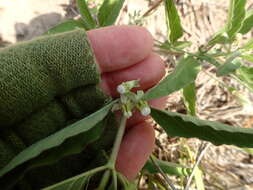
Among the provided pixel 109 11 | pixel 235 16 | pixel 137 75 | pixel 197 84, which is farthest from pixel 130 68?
pixel 197 84

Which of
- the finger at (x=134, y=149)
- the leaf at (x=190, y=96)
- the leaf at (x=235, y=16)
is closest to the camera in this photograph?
the leaf at (x=235, y=16)

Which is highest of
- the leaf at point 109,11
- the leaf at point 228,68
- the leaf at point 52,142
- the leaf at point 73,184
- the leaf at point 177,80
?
the leaf at point 109,11

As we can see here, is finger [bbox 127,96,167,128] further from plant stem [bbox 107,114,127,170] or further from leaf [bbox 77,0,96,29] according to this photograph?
leaf [bbox 77,0,96,29]

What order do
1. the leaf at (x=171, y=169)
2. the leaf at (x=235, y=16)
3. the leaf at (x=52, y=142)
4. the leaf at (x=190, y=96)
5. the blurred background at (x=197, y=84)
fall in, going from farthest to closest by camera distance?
the blurred background at (x=197, y=84) < the leaf at (x=171, y=169) < the leaf at (x=190, y=96) < the leaf at (x=235, y=16) < the leaf at (x=52, y=142)

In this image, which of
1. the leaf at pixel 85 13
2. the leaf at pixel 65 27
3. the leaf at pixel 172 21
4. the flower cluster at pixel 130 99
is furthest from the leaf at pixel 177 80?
the leaf at pixel 65 27

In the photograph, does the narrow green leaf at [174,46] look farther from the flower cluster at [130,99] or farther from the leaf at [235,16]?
the flower cluster at [130,99]

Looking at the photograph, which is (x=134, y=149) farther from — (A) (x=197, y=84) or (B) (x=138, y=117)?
(A) (x=197, y=84)
